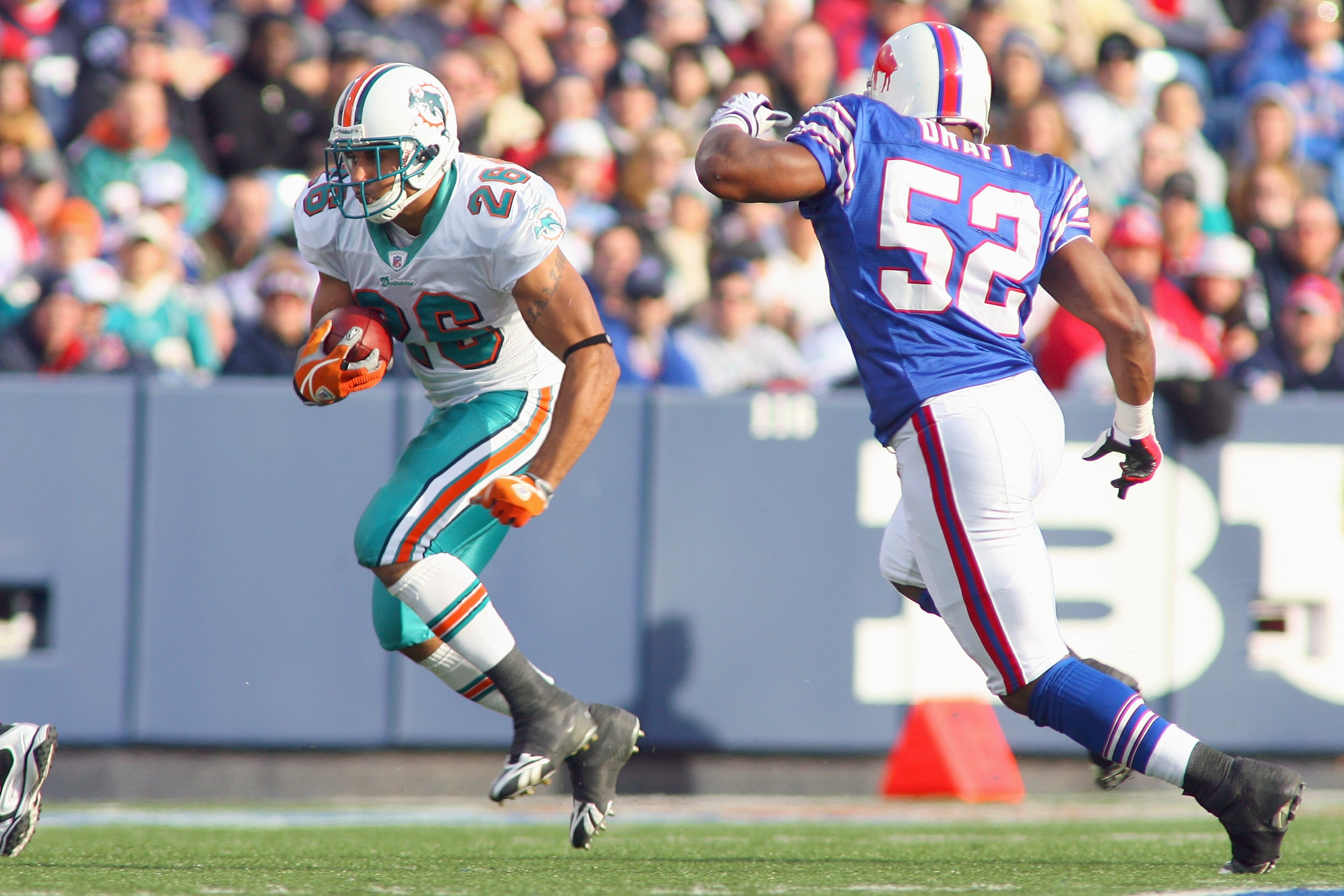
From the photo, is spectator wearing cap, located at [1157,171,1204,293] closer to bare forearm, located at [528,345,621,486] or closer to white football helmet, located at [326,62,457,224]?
bare forearm, located at [528,345,621,486]

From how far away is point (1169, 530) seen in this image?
634 centimetres

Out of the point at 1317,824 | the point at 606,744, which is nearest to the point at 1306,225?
the point at 1317,824

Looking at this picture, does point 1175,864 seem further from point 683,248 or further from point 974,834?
point 683,248

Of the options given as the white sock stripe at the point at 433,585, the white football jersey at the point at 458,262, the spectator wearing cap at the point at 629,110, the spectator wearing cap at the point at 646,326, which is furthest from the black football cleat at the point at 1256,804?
the spectator wearing cap at the point at 629,110

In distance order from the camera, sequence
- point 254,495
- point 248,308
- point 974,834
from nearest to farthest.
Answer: point 974,834
point 254,495
point 248,308

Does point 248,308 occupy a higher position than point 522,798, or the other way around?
point 248,308

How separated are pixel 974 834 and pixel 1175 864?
102 centimetres

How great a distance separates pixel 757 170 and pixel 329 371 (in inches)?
47.0

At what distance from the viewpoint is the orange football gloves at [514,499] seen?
3.69 meters

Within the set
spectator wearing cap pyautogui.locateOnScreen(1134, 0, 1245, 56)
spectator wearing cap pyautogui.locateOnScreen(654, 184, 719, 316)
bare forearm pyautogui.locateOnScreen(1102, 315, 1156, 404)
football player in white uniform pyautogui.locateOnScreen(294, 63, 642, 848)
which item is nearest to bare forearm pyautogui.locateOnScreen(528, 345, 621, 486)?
football player in white uniform pyautogui.locateOnScreen(294, 63, 642, 848)

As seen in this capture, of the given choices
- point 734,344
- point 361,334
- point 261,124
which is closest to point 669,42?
point 261,124

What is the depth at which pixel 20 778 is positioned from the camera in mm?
3748

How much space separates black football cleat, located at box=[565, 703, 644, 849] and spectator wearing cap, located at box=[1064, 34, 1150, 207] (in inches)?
207

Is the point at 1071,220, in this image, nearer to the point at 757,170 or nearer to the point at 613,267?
the point at 757,170
